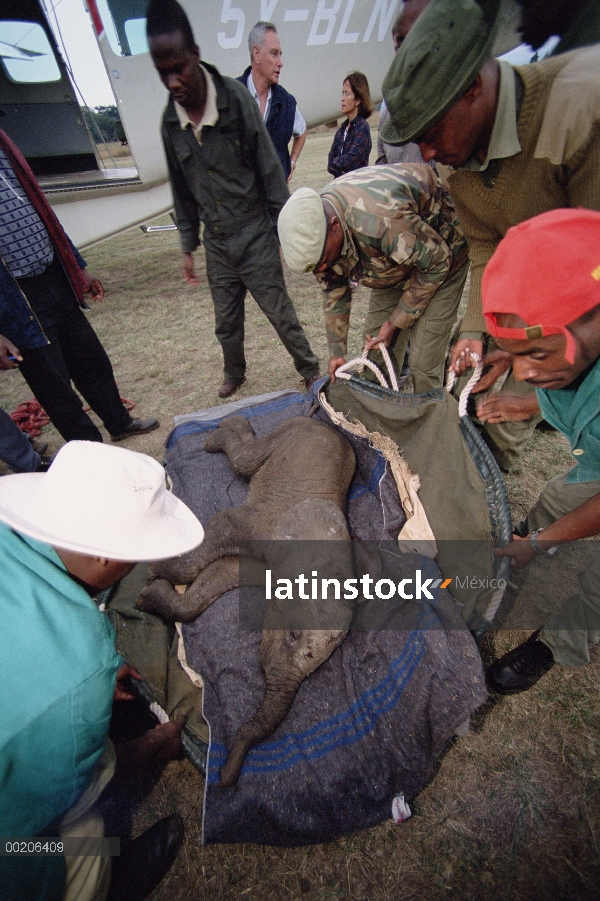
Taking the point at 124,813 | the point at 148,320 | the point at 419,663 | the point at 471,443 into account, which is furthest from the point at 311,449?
the point at 148,320

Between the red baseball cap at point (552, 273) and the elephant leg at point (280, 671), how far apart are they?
1.73m

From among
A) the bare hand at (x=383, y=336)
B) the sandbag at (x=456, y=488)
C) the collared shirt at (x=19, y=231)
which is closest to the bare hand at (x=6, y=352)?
the collared shirt at (x=19, y=231)

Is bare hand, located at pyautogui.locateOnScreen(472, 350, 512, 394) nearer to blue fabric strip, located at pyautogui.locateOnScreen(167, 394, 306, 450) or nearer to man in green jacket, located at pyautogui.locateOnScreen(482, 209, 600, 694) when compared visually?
man in green jacket, located at pyautogui.locateOnScreen(482, 209, 600, 694)

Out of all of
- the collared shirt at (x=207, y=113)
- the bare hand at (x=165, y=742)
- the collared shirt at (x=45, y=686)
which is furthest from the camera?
the collared shirt at (x=207, y=113)

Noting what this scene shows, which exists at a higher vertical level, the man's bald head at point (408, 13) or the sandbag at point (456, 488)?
the man's bald head at point (408, 13)

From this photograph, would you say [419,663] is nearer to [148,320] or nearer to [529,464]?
[529,464]

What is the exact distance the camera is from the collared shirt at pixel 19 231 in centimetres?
288

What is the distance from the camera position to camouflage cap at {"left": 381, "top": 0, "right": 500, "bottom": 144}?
1.64 m

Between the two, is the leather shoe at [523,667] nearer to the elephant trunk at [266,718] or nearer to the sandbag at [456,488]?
the sandbag at [456,488]

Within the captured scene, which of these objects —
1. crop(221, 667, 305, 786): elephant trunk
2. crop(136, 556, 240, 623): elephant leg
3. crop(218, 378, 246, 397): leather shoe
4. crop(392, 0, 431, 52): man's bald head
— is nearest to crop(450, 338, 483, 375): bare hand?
crop(136, 556, 240, 623): elephant leg

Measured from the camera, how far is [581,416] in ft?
5.35

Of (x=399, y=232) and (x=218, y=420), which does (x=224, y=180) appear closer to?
(x=399, y=232)

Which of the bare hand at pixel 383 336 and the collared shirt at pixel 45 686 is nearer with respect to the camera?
the collared shirt at pixel 45 686

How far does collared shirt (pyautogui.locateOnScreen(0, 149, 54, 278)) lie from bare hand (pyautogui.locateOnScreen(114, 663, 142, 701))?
2802mm
